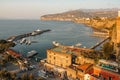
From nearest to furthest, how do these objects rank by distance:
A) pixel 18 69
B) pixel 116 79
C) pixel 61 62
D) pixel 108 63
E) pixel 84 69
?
pixel 116 79
pixel 108 63
pixel 84 69
pixel 18 69
pixel 61 62

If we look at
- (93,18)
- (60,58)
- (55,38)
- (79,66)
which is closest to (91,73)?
(79,66)

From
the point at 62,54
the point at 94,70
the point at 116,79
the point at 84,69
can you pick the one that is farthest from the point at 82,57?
the point at 116,79

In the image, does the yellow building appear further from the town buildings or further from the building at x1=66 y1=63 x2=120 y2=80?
the building at x1=66 y1=63 x2=120 y2=80

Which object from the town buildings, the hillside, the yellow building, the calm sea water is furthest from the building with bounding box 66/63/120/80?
the hillside

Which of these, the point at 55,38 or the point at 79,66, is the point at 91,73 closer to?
the point at 79,66

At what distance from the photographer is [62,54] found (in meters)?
17.6

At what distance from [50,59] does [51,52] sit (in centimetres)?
55

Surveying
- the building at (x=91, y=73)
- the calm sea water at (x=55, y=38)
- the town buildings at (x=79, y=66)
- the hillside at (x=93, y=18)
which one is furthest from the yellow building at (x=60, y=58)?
the hillside at (x=93, y=18)

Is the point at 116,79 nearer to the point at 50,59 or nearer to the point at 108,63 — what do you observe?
the point at 108,63

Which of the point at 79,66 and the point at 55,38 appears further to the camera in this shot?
the point at 55,38

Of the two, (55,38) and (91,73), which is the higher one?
(91,73)

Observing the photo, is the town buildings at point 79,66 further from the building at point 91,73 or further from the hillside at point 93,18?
the hillside at point 93,18

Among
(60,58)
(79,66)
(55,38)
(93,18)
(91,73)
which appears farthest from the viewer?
(93,18)

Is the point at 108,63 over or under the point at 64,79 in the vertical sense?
over
